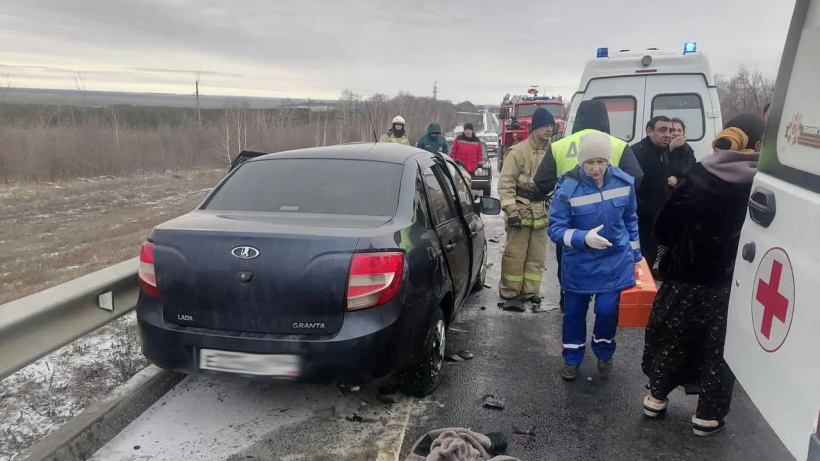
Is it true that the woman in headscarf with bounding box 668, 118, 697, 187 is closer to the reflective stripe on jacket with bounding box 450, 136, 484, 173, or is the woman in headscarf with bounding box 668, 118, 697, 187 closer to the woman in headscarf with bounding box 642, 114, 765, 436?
the woman in headscarf with bounding box 642, 114, 765, 436

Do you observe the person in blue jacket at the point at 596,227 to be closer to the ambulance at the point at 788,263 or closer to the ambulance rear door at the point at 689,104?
the ambulance at the point at 788,263

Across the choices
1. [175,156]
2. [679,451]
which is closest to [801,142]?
[679,451]

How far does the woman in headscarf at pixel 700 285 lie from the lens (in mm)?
2793

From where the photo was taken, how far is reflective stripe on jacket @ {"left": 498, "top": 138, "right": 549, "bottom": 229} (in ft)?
18.1

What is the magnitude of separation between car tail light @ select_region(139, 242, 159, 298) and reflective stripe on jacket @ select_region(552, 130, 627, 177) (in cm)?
320

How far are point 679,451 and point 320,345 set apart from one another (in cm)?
203

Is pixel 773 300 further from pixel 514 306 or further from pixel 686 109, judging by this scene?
pixel 686 109

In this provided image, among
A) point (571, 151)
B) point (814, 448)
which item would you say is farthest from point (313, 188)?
point (814, 448)

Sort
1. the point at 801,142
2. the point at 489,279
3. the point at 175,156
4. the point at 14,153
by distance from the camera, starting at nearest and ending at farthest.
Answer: the point at 801,142, the point at 489,279, the point at 14,153, the point at 175,156

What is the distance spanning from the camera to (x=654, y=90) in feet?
23.6

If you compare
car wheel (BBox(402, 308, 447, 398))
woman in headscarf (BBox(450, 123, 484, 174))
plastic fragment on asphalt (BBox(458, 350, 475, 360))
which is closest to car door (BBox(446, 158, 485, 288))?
plastic fragment on asphalt (BBox(458, 350, 475, 360))

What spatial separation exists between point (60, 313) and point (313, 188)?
1555 millimetres

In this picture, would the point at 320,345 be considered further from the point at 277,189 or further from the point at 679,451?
the point at 679,451

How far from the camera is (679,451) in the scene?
3121mm
